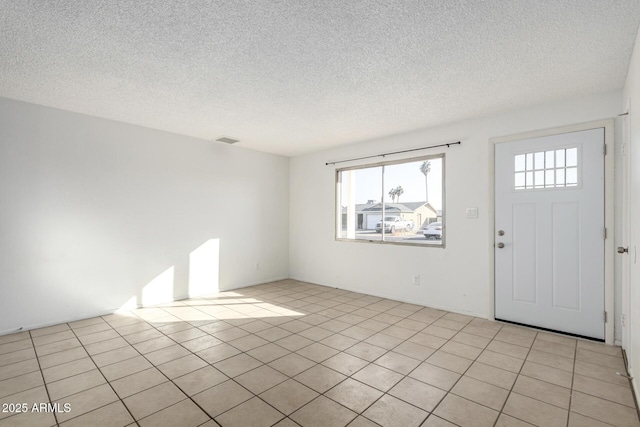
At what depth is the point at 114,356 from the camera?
2.78 metres

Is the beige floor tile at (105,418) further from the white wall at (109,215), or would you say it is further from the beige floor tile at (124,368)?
the white wall at (109,215)

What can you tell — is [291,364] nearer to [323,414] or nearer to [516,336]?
[323,414]

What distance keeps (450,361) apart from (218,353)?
213cm

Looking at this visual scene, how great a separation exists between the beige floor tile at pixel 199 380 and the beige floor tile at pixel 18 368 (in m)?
1.32

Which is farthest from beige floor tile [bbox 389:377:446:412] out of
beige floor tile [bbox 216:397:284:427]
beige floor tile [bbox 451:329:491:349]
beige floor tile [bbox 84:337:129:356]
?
beige floor tile [bbox 84:337:129:356]

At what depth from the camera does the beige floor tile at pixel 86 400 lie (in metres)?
1.96

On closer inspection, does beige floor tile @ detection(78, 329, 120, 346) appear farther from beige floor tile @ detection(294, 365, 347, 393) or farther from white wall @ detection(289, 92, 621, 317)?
white wall @ detection(289, 92, 621, 317)

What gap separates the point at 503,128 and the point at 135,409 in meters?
4.54

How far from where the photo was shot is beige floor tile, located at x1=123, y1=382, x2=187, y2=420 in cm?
199

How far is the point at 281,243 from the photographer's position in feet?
20.5

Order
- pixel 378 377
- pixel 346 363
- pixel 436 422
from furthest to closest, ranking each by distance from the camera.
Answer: pixel 346 363, pixel 378 377, pixel 436 422

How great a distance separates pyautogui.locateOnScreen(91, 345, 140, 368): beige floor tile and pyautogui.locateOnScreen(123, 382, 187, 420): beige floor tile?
72cm

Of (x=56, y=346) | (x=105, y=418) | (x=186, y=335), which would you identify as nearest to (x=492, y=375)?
(x=105, y=418)

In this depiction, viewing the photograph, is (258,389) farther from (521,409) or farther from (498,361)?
(498,361)
